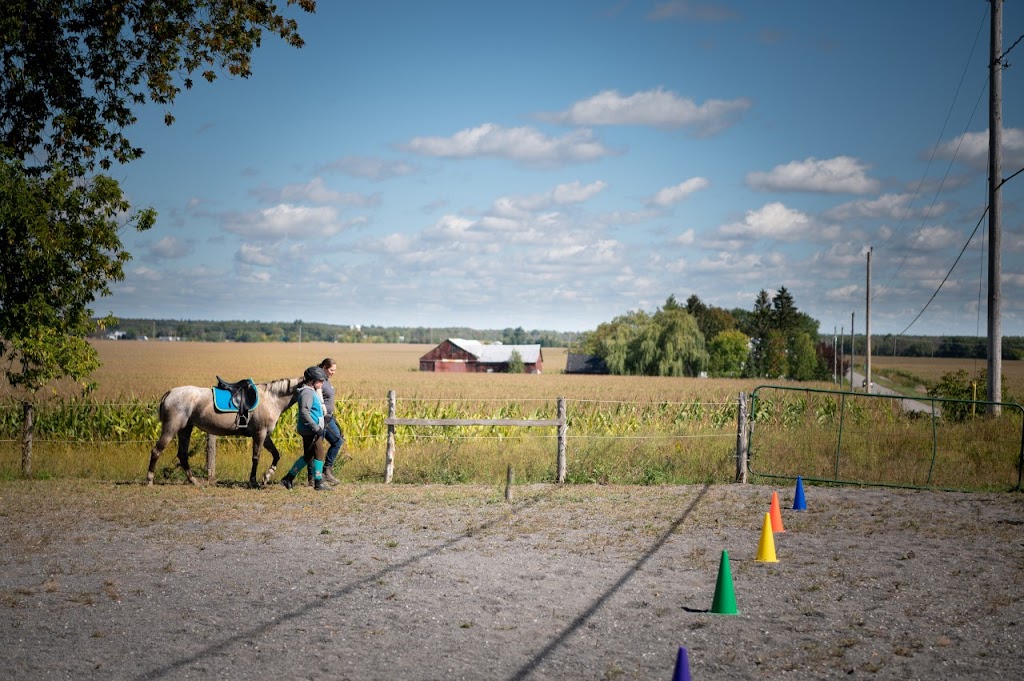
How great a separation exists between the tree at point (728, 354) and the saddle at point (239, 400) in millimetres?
75206

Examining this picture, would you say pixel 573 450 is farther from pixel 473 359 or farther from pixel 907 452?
pixel 473 359

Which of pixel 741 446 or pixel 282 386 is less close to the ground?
pixel 282 386

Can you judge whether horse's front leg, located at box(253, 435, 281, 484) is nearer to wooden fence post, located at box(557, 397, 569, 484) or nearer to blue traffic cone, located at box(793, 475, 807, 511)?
wooden fence post, located at box(557, 397, 569, 484)

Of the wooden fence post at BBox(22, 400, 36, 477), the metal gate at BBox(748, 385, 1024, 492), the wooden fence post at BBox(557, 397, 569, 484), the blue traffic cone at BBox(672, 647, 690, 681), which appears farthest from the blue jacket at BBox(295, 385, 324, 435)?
the blue traffic cone at BBox(672, 647, 690, 681)

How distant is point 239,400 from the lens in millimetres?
14016

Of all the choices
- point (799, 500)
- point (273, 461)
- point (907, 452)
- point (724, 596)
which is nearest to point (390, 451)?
point (273, 461)

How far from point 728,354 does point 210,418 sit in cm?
8105

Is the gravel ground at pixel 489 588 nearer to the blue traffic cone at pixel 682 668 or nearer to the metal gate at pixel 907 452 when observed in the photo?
the blue traffic cone at pixel 682 668

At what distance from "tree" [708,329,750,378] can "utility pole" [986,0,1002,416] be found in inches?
2563

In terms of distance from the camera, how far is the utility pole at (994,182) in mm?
20406

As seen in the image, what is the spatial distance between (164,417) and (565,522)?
7.09 metres

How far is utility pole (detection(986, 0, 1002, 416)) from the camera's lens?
20.4 m

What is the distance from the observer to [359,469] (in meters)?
16.2

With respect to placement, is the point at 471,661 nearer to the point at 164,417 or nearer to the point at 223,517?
the point at 223,517
